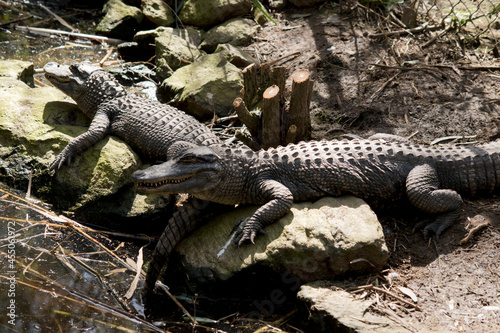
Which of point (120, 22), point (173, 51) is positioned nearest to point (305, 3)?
point (173, 51)

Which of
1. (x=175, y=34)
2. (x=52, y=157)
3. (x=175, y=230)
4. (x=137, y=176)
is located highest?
(x=175, y=34)

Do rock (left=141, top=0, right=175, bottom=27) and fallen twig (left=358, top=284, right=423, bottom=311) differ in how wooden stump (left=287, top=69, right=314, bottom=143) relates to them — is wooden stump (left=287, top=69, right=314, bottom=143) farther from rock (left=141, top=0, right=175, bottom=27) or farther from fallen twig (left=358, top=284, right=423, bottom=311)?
rock (left=141, top=0, right=175, bottom=27)

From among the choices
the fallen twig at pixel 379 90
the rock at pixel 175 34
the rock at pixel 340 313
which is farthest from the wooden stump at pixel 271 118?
the rock at pixel 175 34

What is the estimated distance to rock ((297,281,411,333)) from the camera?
322cm

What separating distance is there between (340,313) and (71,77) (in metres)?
4.20

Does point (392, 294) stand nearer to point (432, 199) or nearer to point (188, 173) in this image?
point (432, 199)

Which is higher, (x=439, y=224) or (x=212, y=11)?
(x=212, y=11)

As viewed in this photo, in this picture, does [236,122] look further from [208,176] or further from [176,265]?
[176,265]

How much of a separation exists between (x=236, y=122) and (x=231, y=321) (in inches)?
116

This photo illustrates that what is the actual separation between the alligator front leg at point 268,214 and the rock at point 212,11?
15.5ft

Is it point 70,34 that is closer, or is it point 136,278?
point 136,278

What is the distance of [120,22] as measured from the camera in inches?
327

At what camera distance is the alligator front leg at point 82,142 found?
490cm

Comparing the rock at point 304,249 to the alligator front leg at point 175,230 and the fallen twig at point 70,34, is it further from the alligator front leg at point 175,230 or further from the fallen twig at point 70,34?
the fallen twig at point 70,34
